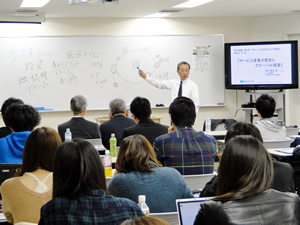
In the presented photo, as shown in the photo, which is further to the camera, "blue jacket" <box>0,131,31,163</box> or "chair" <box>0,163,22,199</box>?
"blue jacket" <box>0,131,31,163</box>

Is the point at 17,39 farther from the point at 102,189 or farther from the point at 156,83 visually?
the point at 102,189

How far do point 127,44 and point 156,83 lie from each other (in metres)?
1.09

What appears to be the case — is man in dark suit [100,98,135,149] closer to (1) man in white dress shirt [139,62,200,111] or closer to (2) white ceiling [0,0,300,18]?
(2) white ceiling [0,0,300,18]

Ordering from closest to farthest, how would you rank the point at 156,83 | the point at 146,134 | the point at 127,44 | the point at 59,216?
1. the point at 59,216
2. the point at 146,134
3. the point at 156,83
4. the point at 127,44

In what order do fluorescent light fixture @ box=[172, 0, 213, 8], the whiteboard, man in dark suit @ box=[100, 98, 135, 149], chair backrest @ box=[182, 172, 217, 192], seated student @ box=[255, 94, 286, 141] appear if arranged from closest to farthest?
chair backrest @ box=[182, 172, 217, 192] < seated student @ box=[255, 94, 286, 141] < man in dark suit @ box=[100, 98, 135, 149] < fluorescent light fixture @ box=[172, 0, 213, 8] < the whiteboard

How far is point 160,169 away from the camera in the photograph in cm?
280

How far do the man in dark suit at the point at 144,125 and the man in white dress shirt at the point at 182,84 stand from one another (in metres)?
2.99

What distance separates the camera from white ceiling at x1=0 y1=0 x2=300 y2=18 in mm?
7031

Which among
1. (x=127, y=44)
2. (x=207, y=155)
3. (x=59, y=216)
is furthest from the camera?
(x=127, y=44)

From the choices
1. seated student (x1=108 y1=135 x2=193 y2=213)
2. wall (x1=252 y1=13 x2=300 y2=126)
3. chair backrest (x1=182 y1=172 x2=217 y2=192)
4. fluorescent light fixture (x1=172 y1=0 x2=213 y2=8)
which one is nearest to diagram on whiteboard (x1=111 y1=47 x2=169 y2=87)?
fluorescent light fixture (x1=172 y1=0 x2=213 y2=8)

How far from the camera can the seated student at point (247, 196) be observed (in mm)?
1824

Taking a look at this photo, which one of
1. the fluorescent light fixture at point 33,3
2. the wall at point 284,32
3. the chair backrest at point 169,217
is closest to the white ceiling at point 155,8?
the fluorescent light fixture at point 33,3

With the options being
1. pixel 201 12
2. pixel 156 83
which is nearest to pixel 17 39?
pixel 156 83

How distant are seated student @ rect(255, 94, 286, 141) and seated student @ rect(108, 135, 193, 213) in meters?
2.82
